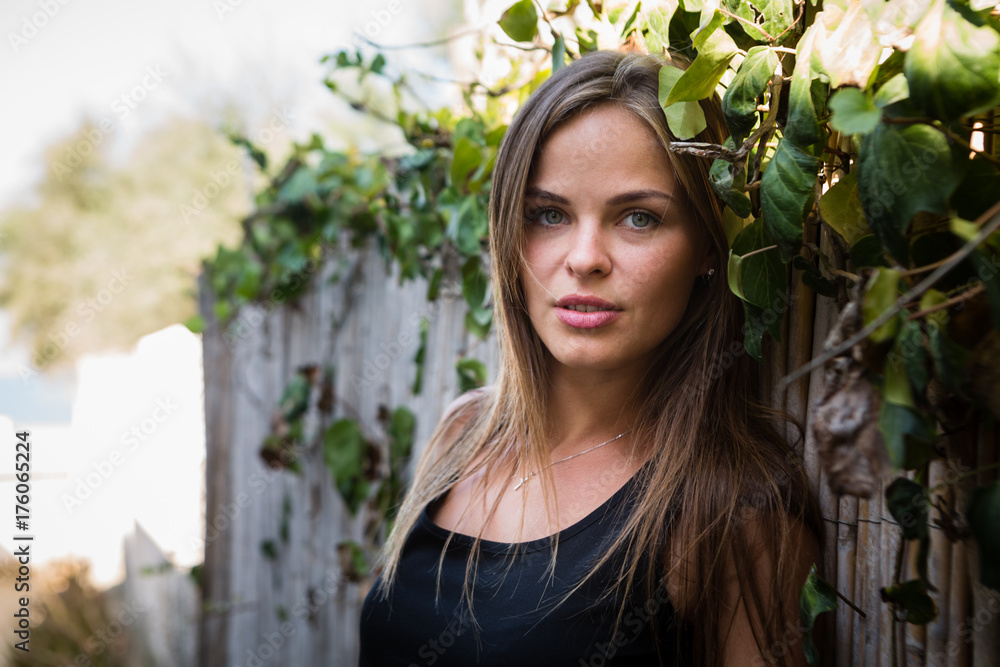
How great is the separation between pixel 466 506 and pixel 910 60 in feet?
3.34

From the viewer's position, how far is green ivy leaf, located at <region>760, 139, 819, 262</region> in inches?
29.6

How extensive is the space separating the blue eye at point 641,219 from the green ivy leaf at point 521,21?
488 millimetres

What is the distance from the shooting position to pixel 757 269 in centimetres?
88

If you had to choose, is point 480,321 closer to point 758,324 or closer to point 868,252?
point 758,324

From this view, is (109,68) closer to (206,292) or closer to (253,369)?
(206,292)

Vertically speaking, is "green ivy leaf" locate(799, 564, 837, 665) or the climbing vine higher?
the climbing vine

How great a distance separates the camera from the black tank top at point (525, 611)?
1009mm

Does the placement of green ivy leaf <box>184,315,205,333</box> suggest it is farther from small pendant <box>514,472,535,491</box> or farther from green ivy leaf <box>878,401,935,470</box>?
green ivy leaf <box>878,401,935,470</box>

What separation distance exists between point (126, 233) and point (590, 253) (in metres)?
11.7

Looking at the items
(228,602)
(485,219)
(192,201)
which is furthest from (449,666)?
(192,201)

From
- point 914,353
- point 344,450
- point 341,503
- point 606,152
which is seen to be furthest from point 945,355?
point 341,503

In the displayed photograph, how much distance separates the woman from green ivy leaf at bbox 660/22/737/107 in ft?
0.52

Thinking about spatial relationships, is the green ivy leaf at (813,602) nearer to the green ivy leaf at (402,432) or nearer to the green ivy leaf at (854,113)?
the green ivy leaf at (854,113)

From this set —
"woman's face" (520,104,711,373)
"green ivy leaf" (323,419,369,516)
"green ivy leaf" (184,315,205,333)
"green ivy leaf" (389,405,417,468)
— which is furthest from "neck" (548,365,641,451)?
"green ivy leaf" (184,315,205,333)
